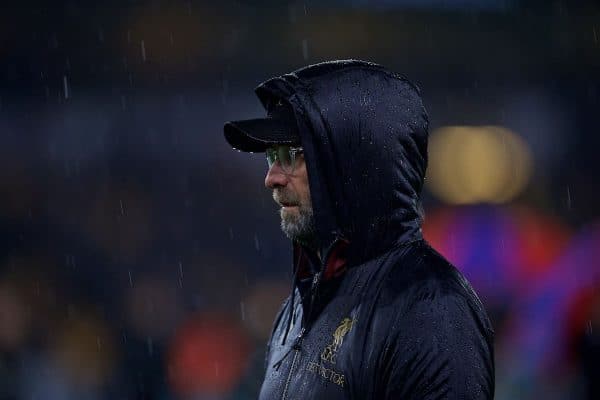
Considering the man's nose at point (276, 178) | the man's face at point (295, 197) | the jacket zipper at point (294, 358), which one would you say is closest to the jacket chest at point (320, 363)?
the jacket zipper at point (294, 358)

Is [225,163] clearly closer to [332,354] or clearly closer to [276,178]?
[276,178]

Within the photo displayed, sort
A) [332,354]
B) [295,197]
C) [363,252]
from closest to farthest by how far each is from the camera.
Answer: [332,354], [363,252], [295,197]

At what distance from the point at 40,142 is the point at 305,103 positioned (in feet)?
22.5

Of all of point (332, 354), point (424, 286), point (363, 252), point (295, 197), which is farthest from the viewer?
point (295, 197)

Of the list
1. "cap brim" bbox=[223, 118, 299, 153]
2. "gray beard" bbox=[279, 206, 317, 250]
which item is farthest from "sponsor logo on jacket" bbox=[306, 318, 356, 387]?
"cap brim" bbox=[223, 118, 299, 153]

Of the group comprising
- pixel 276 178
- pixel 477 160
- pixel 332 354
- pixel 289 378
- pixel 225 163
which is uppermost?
pixel 276 178

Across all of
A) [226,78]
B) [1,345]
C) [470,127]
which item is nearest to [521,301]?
[470,127]

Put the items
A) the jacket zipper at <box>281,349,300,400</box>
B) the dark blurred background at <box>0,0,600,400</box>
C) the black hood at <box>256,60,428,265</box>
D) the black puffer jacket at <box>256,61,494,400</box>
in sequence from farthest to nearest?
the dark blurred background at <box>0,0,600,400</box> → the jacket zipper at <box>281,349,300,400</box> → the black hood at <box>256,60,428,265</box> → the black puffer jacket at <box>256,61,494,400</box>

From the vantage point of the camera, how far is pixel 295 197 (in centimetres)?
256

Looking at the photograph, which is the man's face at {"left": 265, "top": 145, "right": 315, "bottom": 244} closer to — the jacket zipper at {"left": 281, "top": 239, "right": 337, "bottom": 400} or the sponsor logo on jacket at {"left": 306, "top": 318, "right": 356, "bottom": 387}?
the jacket zipper at {"left": 281, "top": 239, "right": 337, "bottom": 400}

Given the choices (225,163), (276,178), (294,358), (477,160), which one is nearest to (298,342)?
(294,358)

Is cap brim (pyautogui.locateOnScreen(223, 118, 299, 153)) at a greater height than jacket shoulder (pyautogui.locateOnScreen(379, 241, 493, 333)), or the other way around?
cap brim (pyautogui.locateOnScreen(223, 118, 299, 153))

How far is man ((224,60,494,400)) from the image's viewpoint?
211 centimetres

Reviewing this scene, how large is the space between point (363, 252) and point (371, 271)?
0.25 ft
